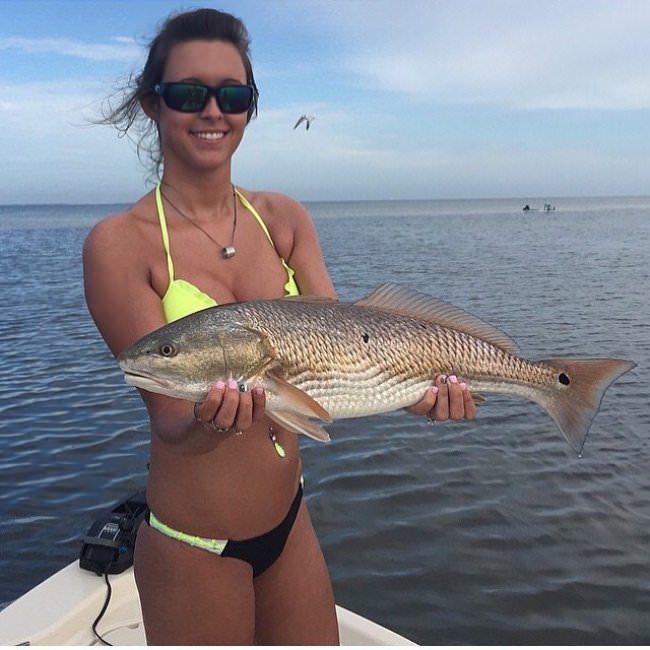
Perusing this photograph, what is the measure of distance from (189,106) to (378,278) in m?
25.3

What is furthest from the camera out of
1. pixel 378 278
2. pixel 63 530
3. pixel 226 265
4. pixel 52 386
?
pixel 378 278

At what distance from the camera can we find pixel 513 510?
26.2ft

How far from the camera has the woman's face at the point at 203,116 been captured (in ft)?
9.89

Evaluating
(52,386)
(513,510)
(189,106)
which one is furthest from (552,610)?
(52,386)

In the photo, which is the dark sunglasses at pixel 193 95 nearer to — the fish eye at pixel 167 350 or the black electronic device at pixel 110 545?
the fish eye at pixel 167 350

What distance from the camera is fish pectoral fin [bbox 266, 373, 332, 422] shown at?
2791mm

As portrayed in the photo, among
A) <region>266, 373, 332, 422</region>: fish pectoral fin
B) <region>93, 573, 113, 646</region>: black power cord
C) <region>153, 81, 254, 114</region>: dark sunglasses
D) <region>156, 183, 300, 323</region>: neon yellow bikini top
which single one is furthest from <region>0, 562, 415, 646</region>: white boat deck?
<region>153, 81, 254, 114</region>: dark sunglasses

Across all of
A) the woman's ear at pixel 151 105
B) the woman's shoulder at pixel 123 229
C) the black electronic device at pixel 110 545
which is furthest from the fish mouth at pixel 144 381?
the black electronic device at pixel 110 545

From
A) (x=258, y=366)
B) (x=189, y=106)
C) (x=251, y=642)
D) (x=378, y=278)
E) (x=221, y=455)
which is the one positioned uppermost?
(x=189, y=106)

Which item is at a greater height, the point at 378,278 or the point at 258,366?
the point at 258,366

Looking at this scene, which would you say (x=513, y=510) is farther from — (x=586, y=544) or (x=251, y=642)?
(x=251, y=642)

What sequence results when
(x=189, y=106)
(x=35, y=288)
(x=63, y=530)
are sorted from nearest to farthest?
(x=189, y=106) < (x=63, y=530) < (x=35, y=288)

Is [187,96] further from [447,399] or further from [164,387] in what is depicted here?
[447,399]

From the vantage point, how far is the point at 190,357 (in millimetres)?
2775
